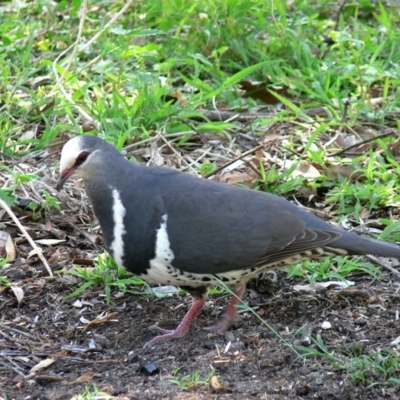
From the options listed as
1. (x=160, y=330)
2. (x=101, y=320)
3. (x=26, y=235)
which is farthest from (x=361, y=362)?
(x=26, y=235)

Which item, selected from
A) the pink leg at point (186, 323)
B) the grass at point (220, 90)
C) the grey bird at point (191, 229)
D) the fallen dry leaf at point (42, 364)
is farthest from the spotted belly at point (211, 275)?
the fallen dry leaf at point (42, 364)

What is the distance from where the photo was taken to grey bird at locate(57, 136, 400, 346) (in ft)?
14.0

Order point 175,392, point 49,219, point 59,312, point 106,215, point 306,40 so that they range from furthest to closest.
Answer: point 306,40
point 49,219
point 59,312
point 106,215
point 175,392

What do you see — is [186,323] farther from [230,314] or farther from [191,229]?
[191,229]

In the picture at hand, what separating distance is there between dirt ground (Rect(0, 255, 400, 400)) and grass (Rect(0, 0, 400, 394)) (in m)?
0.17

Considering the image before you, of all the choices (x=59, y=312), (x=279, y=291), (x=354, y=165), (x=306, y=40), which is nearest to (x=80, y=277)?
(x=59, y=312)

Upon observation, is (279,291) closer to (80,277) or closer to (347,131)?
(80,277)

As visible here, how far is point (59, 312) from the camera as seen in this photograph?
4.71 metres

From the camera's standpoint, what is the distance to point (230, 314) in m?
4.52

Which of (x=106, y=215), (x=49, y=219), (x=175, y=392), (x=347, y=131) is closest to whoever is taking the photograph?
(x=175, y=392)

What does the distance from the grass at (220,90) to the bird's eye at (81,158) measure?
0.65 metres

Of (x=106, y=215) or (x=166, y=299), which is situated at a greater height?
(x=106, y=215)

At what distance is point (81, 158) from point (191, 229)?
0.62 m

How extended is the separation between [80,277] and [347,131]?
2.18m
